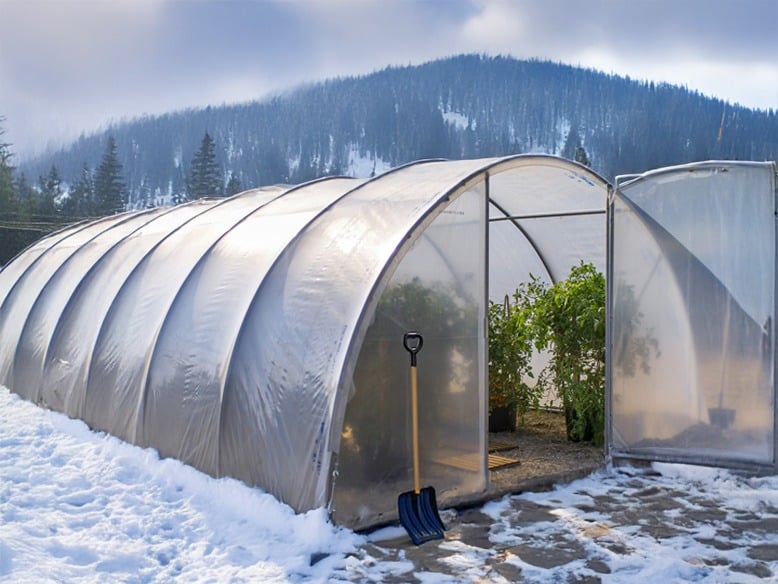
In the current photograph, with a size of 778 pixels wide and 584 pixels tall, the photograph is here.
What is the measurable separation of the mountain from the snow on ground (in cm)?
6627

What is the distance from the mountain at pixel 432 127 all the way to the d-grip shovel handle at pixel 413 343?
6687 centimetres

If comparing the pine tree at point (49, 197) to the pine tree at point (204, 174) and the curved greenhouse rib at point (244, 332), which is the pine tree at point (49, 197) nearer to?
the pine tree at point (204, 174)

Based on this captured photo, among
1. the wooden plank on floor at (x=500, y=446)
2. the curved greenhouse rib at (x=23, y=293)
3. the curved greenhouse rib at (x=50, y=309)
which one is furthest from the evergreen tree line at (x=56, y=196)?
the wooden plank on floor at (x=500, y=446)

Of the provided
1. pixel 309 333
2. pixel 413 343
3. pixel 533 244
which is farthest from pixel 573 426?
pixel 309 333

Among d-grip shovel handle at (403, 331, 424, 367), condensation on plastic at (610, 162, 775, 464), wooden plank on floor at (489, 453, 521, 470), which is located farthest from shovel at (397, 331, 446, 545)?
condensation on plastic at (610, 162, 775, 464)

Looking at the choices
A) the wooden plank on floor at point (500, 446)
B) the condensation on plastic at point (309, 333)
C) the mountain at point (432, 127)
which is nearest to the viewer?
the condensation on plastic at point (309, 333)

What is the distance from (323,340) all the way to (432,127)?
101581 mm

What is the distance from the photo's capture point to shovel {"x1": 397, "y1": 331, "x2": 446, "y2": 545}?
516 centimetres

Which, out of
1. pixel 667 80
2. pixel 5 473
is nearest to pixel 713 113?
pixel 667 80

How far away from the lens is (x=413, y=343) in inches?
220

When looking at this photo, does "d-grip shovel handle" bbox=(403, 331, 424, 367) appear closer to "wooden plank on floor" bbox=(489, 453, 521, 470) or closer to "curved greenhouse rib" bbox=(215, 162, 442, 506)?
"curved greenhouse rib" bbox=(215, 162, 442, 506)

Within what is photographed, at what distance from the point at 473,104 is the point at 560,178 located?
109603 mm

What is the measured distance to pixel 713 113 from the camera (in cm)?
8025

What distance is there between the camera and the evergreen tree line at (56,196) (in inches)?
1282
